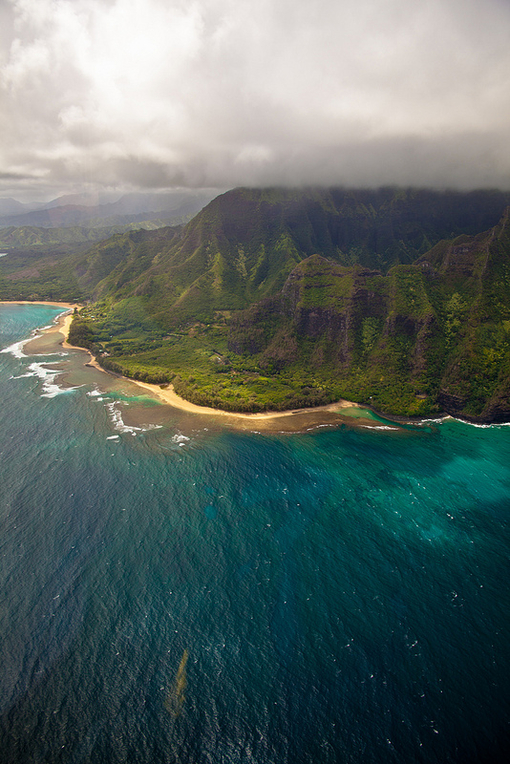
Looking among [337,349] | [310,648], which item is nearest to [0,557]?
[310,648]

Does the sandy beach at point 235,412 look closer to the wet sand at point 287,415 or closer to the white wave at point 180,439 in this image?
the wet sand at point 287,415

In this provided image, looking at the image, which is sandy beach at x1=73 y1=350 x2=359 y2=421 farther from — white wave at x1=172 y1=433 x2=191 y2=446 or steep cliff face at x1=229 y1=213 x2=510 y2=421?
white wave at x1=172 y1=433 x2=191 y2=446

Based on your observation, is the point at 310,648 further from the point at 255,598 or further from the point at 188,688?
the point at 188,688

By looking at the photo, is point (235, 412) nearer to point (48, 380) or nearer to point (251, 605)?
point (251, 605)

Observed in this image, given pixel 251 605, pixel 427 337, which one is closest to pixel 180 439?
pixel 251 605

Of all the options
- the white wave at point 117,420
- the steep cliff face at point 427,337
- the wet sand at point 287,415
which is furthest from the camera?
the steep cliff face at point 427,337

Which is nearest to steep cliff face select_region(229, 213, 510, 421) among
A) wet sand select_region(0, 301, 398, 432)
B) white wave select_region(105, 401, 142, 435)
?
wet sand select_region(0, 301, 398, 432)

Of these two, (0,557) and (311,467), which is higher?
(0,557)

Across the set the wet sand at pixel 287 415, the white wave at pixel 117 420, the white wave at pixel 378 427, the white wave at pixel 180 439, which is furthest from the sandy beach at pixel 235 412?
the white wave at pixel 180 439

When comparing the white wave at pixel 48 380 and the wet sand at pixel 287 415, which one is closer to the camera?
the wet sand at pixel 287 415
